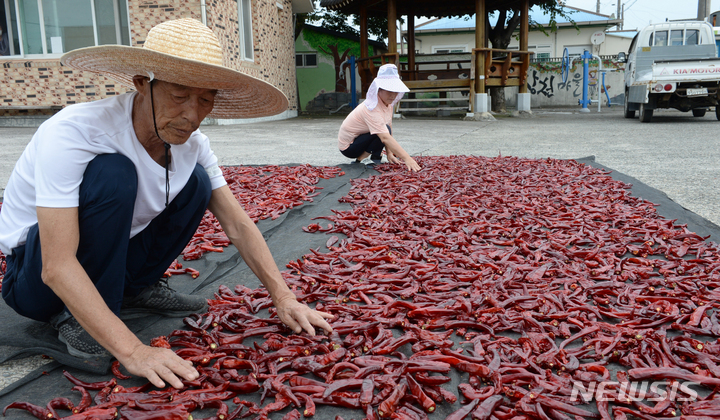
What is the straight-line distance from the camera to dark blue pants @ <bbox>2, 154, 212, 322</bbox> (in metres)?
2.01

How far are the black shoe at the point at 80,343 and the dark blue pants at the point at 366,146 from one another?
5.33 m

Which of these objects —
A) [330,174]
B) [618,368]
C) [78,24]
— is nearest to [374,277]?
[618,368]

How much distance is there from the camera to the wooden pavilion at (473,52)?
54.5 feet

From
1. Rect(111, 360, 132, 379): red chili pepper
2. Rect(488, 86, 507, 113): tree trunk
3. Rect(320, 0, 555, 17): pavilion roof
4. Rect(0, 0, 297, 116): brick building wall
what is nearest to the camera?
Rect(111, 360, 132, 379): red chili pepper

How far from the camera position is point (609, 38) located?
35500 millimetres

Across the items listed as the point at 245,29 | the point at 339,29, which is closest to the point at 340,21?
the point at 339,29

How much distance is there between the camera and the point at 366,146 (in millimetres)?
7395

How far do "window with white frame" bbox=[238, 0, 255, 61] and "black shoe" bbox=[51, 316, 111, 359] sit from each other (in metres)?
14.3

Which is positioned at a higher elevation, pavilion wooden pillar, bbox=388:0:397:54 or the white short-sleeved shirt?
pavilion wooden pillar, bbox=388:0:397:54

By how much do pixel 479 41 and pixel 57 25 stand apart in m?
11.5

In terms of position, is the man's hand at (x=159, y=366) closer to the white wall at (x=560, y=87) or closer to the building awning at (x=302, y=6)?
the building awning at (x=302, y=6)

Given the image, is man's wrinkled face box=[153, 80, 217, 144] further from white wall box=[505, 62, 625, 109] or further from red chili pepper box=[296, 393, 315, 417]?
white wall box=[505, 62, 625, 109]

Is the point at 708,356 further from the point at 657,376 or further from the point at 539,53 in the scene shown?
the point at 539,53

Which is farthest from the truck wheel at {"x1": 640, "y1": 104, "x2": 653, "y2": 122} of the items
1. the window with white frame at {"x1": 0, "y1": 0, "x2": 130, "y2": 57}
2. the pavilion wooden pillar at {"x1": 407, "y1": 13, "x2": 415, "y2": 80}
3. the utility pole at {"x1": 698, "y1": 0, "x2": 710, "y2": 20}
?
the window with white frame at {"x1": 0, "y1": 0, "x2": 130, "y2": 57}
